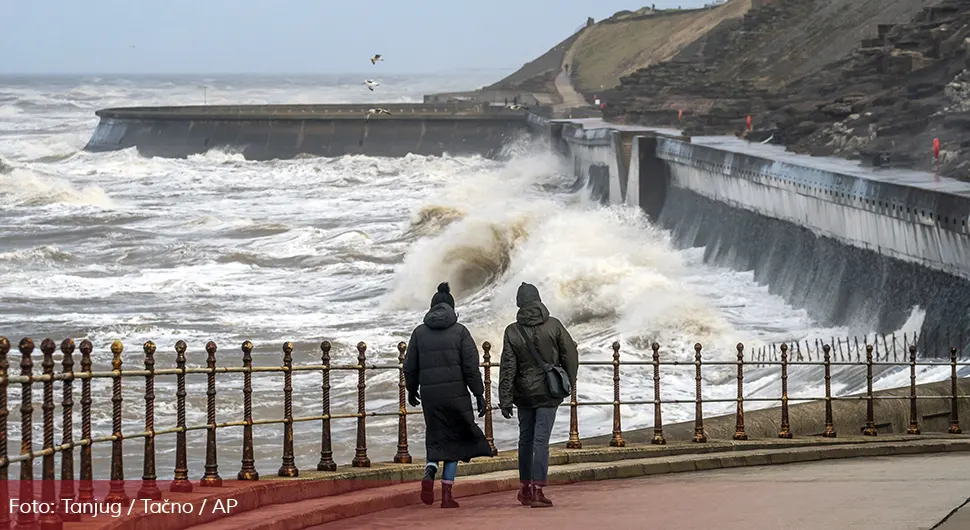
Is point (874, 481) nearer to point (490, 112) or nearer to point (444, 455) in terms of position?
point (444, 455)

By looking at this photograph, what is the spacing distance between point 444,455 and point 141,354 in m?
13.3

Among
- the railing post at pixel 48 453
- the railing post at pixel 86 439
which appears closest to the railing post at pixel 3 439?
the railing post at pixel 48 453

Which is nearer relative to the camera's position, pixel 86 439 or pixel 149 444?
pixel 86 439

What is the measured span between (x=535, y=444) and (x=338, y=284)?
79.5 ft

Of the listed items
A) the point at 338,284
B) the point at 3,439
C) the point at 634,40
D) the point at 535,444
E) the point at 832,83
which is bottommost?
the point at 338,284

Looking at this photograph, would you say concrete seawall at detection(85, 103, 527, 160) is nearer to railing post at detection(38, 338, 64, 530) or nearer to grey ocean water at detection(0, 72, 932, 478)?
grey ocean water at detection(0, 72, 932, 478)

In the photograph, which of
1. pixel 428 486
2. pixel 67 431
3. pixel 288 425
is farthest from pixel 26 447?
pixel 428 486

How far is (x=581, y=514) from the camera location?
8844 mm

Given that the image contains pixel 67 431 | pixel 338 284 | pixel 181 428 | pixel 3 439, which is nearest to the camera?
pixel 3 439

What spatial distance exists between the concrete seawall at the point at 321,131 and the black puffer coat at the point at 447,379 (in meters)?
64.8

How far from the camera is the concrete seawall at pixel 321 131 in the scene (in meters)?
75.0

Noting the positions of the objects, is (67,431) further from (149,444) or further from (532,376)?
(532,376)

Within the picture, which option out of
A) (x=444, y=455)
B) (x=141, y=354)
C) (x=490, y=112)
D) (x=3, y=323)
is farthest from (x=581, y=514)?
(x=490, y=112)

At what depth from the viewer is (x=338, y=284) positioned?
109ft
